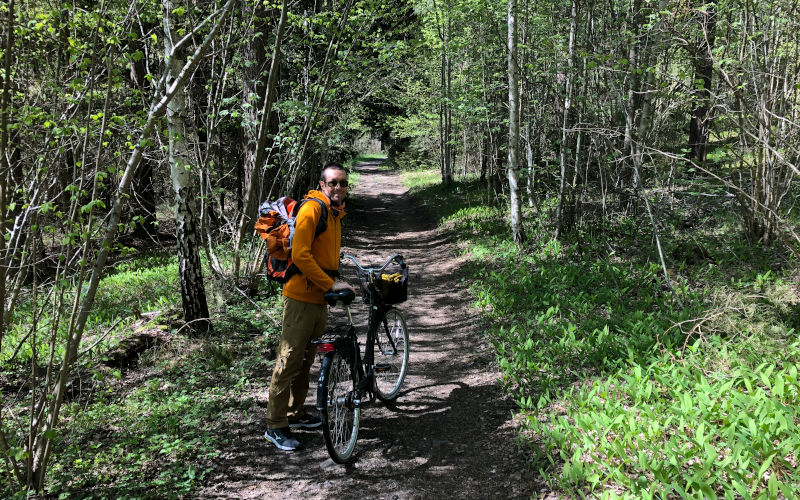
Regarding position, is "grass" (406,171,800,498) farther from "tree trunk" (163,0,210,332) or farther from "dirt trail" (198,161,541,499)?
"tree trunk" (163,0,210,332)

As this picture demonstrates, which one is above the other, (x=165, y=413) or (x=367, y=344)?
(x=367, y=344)

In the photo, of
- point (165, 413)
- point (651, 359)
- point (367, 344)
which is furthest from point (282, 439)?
point (651, 359)

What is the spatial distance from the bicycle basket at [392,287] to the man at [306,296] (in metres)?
0.65

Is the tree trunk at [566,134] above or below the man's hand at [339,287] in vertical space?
above

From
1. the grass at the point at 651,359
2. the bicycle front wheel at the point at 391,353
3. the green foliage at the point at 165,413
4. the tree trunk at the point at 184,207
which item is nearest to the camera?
the grass at the point at 651,359

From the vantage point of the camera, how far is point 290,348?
3939 millimetres

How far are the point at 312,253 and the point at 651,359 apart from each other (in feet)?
11.8

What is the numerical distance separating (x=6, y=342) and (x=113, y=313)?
142 cm

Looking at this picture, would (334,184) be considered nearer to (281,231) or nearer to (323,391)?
(281,231)

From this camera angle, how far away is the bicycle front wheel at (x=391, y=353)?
4.93 m

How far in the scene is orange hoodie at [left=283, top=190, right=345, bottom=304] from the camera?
369 centimetres

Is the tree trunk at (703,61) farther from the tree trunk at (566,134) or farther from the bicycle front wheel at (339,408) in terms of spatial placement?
the bicycle front wheel at (339,408)

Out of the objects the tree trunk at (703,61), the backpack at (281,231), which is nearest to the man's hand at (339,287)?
the backpack at (281,231)

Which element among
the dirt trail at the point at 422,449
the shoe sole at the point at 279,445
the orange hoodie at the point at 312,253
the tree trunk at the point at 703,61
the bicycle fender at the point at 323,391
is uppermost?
the tree trunk at the point at 703,61
